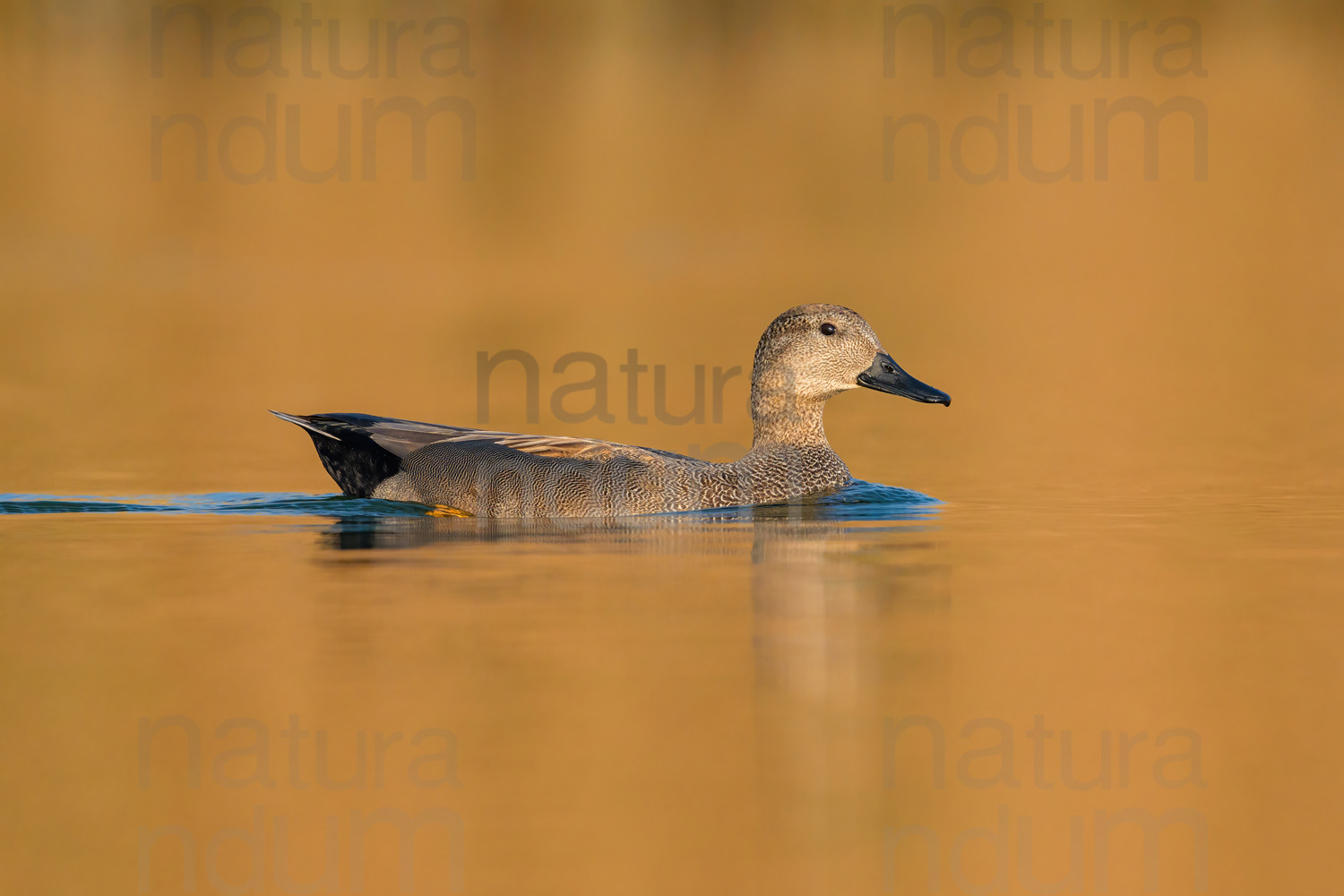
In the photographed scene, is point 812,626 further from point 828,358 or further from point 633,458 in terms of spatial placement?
point 828,358

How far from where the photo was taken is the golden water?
518 cm

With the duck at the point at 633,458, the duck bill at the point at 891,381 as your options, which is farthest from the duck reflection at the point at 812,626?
the duck bill at the point at 891,381

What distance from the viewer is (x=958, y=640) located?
279 inches

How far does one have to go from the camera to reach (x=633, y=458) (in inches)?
418

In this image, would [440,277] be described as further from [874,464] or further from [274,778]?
[274,778]

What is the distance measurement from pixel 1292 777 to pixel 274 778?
10.00 feet

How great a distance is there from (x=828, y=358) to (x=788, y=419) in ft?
1.49

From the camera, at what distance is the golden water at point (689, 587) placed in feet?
17.0

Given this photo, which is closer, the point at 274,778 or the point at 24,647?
the point at 274,778

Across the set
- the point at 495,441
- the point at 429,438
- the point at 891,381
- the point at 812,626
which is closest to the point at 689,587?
the point at 812,626

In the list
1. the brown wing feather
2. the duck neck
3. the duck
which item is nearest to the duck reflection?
the duck

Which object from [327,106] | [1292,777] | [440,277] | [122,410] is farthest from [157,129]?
[1292,777]

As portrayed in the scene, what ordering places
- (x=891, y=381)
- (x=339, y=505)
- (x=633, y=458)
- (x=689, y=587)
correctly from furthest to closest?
(x=891, y=381)
(x=339, y=505)
(x=633, y=458)
(x=689, y=587)

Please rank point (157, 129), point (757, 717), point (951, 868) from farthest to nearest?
point (157, 129) < point (757, 717) < point (951, 868)
